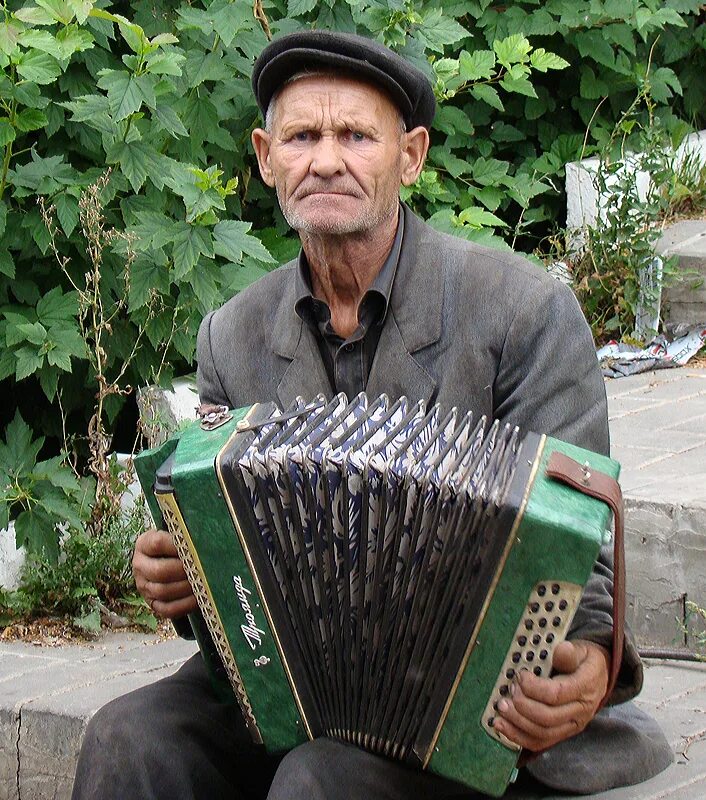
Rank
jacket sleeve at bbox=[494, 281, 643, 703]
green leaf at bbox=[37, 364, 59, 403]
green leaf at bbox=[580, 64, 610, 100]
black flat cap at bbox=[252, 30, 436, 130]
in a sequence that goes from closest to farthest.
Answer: jacket sleeve at bbox=[494, 281, 643, 703] → black flat cap at bbox=[252, 30, 436, 130] → green leaf at bbox=[37, 364, 59, 403] → green leaf at bbox=[580, 64, 610, 100]

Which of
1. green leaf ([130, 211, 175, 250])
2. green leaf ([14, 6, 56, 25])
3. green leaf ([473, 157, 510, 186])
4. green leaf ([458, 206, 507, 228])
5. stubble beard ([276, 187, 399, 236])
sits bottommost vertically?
green leaf ([473, 157, 510, 186])

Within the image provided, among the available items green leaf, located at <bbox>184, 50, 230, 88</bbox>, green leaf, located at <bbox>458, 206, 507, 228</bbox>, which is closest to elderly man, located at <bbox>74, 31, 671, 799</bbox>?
green leaf, located at <bbox>184, 50, 230, 88</bbox>

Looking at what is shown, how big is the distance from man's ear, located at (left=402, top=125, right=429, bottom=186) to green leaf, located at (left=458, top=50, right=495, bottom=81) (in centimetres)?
222

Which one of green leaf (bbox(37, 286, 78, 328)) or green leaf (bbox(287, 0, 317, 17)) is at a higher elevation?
green leaf (bbox(287, 0, 317, 17))

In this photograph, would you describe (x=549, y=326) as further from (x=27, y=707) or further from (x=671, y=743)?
(x=27, y=707)

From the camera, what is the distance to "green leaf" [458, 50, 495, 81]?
492 centimetres

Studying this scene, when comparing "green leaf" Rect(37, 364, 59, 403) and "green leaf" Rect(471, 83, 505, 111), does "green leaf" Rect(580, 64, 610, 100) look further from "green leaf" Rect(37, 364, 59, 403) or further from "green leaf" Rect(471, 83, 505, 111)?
"green leaf" Rect(37, 364, 59, 403)

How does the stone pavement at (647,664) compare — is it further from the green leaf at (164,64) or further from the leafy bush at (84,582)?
the green leaf at (164,64)

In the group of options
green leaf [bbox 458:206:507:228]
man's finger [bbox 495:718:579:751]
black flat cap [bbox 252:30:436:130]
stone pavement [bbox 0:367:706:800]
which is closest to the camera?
man's finger [bbox 495:718:579:751]

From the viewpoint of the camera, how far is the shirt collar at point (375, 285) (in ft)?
8.70

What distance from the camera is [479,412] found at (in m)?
2.55

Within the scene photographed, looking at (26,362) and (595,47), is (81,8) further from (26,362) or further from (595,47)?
(595,47)

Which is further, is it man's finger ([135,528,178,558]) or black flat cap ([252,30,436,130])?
black flat cap ([252,30,436,130])

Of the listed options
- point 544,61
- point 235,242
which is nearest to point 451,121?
point 544,61
